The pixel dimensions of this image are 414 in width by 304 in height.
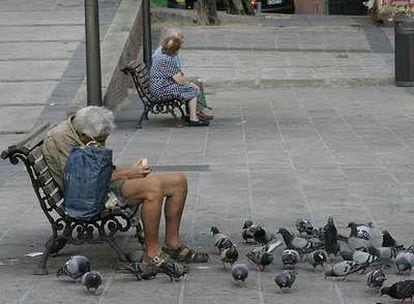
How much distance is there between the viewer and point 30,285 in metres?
6.73

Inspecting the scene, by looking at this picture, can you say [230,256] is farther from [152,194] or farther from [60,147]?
[60,147]

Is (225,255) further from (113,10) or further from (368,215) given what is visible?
(113,10)

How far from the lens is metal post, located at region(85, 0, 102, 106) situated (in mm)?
13148

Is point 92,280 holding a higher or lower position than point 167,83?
higher

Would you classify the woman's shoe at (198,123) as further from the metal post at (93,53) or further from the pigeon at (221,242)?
the pigeon at (221,242)

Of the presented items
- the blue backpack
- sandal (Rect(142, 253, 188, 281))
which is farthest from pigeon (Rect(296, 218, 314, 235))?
the blue backpack

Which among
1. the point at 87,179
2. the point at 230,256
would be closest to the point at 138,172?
the point at 87,179

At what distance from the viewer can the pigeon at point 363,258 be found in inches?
259

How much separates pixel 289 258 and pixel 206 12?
61.4ft

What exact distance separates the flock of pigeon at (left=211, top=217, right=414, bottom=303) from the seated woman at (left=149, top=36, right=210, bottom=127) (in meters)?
6.37

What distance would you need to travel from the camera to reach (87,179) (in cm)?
684

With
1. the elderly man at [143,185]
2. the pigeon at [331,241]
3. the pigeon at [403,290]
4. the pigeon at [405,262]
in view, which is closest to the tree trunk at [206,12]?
the elderly man at [143,185]

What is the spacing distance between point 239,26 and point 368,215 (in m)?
16.9

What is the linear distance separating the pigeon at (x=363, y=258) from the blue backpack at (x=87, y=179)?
1558 millimetres
